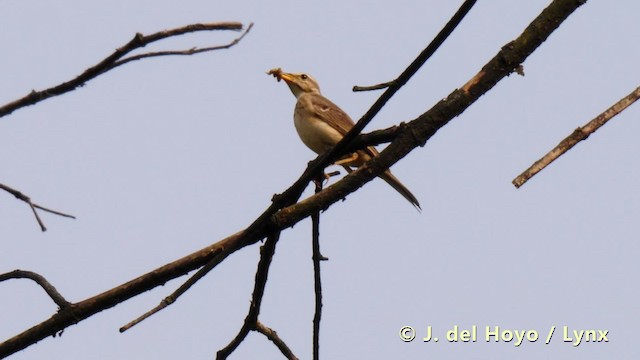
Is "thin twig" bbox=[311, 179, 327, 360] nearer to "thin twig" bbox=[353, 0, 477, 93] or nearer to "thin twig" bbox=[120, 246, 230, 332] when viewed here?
"thin twig" bbox=[120, 246, 230, 332]

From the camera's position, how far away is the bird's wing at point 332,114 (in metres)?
9.41

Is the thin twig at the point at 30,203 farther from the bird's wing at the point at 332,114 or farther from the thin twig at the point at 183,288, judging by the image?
the bird's wing at the point at 332,114

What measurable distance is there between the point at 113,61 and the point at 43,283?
211cm

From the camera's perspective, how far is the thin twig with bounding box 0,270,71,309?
484 centimetres

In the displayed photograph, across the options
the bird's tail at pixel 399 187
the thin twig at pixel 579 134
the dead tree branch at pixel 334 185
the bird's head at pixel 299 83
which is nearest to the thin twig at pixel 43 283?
the dead tree branch at pixel 334 185

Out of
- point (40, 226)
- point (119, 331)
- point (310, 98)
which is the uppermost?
point (310, 98)

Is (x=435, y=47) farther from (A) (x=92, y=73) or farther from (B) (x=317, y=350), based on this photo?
(B) (x=317, y=350)

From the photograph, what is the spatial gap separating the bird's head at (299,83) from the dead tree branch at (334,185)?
5589 mm

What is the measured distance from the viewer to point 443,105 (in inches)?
182

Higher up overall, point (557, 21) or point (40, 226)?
point (557, 21)

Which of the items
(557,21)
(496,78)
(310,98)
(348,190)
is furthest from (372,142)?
(310,98)

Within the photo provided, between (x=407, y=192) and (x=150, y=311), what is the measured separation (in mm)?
4604

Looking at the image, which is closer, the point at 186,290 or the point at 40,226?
the point at 40,226

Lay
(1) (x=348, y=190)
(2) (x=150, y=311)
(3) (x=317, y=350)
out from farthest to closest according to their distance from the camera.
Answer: (3) (x=317, y=350) < (1) (x=348, y=190) < (2) (x=150, y=311)
